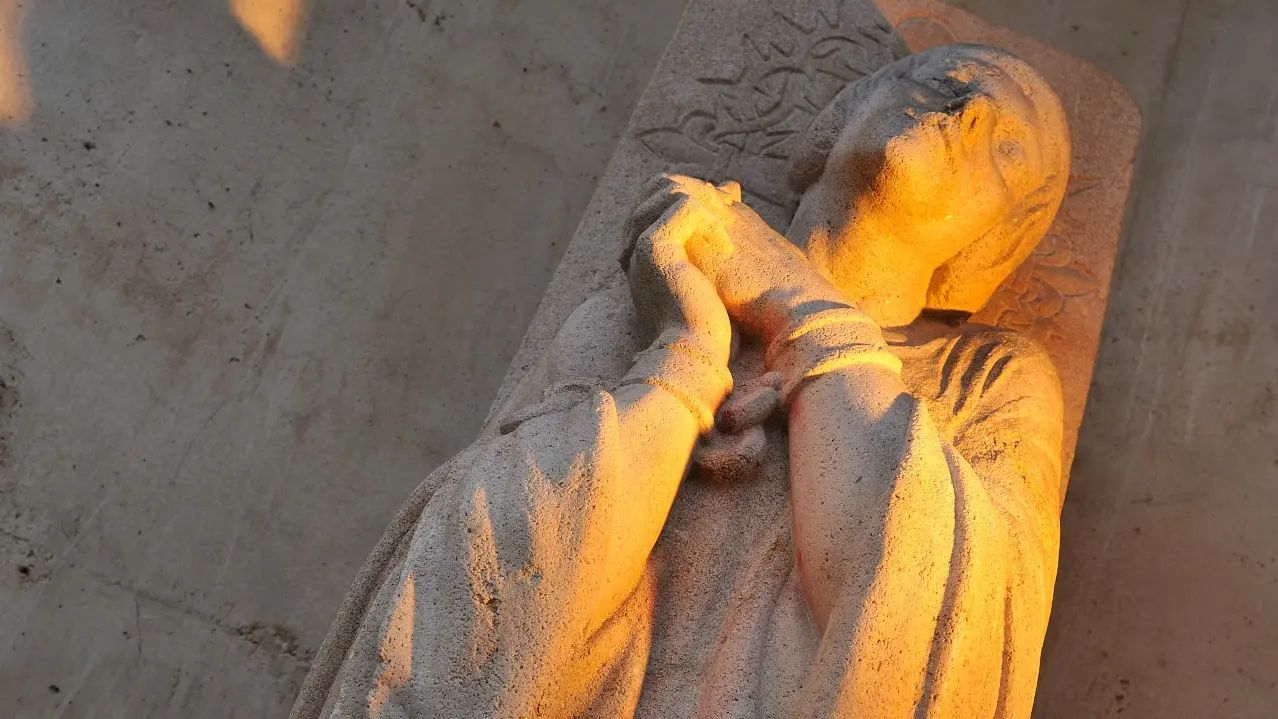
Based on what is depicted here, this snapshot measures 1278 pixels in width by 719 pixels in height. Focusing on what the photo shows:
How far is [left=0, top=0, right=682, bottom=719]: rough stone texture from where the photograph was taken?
2.91 meters

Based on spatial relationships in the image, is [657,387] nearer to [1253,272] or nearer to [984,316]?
[984,316]

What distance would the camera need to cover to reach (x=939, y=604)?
173 centimetres

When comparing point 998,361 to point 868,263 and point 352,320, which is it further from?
point 352,320

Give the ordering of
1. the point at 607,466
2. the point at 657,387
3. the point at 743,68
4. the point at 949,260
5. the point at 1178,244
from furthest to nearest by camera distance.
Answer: the point at 1178,244, the point at 743,68, the point at 949,260, the point at 657,387, the point at 607,466

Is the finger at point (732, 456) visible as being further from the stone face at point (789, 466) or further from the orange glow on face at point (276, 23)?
the orange glow on face at point (276, 23)

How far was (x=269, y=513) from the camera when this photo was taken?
9.86ft

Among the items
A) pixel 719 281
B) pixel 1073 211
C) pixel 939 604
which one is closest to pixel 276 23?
pixel 719 281

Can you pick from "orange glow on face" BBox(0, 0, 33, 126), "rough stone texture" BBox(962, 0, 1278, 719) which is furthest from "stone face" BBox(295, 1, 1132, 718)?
"orange glow on face" BBox(0, 0, 33, 126)

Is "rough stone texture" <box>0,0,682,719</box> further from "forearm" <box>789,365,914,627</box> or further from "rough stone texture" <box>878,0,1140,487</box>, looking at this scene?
"forearm" <box>789,365,914,627</box>

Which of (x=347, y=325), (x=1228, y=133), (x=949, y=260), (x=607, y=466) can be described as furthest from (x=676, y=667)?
(x=1228, y=133)

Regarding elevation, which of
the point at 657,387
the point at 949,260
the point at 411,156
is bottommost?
the point at 949,260

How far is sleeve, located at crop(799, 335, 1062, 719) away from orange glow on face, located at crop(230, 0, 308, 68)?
2263 mm

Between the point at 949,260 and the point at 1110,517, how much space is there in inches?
38.1

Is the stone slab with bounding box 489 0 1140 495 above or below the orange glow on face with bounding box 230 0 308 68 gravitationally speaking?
below
